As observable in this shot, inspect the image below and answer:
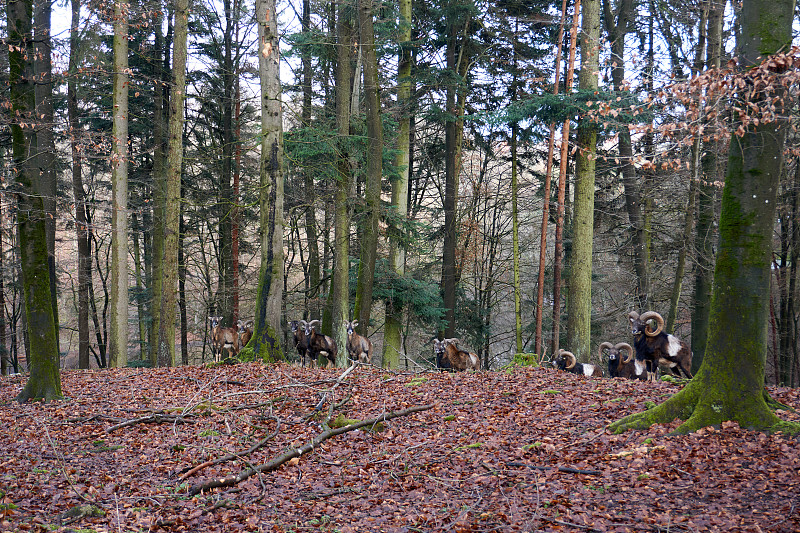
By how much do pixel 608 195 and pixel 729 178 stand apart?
18.3 meters

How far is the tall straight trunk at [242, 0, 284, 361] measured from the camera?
12539 millimetres

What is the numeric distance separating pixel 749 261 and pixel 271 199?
9.74 m

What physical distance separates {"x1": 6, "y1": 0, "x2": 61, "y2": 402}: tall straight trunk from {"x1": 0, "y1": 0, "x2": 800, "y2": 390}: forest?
0.04m

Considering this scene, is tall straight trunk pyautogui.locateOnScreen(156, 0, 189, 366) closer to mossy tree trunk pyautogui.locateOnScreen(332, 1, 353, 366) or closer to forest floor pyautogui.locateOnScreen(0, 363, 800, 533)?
mossy tree trunk pyautogui.locateOnScreen(332, 1, 353, 366)

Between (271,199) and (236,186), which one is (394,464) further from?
(236,186)

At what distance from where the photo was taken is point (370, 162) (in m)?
14.8

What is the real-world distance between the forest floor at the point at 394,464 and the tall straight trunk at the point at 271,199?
2694 millimetres

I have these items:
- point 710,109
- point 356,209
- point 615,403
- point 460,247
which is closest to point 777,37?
point 710,109

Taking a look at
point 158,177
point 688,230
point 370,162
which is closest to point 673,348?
point 688,230

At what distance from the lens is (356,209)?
1683 centimetres

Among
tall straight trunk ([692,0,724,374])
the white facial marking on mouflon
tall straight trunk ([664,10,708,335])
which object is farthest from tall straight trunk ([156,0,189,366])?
tall straight trunk ([692,0,724,374])

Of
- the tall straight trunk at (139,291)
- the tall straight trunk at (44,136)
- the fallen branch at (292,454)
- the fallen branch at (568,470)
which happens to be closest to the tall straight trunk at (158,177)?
the tall straight trunk at (139,291)

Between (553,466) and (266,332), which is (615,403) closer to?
(553,466)

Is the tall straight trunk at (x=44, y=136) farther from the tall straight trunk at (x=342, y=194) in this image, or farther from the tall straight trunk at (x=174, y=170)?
the tall straight trunk at (x=342, y=194)
